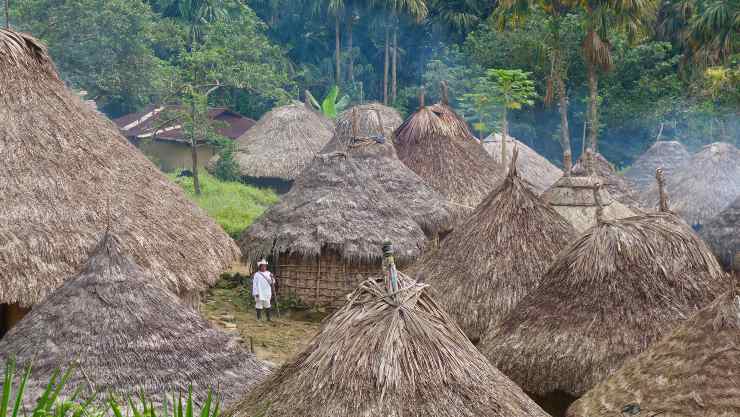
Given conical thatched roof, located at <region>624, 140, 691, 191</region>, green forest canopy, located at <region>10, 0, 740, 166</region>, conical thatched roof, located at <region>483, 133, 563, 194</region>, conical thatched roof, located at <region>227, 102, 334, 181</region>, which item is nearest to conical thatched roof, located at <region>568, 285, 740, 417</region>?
green forest canopy, located at <region>10, 0, 740, 166</region>

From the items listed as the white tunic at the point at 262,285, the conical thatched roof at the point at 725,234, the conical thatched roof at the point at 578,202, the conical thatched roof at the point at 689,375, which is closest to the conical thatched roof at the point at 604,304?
the conical thatched roof at the point at 689,375

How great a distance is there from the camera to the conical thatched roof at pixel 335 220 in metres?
16.4

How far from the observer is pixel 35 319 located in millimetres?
8438

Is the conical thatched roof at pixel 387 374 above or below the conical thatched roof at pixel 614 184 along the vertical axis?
below

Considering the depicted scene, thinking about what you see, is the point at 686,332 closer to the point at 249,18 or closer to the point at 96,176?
the point at 96,176

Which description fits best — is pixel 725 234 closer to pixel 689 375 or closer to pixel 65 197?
pixel 65 197

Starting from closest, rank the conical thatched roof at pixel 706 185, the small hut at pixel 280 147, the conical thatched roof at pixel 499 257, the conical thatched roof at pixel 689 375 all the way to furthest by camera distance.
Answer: the conical thatched roof at pixel 689 375
the conical thatched roof at pixel 499 257
the conical thatched roof at pixel 706 185
the small hut at pixel 280 147

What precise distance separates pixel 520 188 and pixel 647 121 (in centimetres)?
2345

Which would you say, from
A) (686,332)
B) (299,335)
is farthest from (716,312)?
(299,335)

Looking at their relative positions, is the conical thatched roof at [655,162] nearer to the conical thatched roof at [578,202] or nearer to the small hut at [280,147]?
the small hut at [280,147]

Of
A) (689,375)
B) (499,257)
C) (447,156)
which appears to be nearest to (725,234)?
(447,156)

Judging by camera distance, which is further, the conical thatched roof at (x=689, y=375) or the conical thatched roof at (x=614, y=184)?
the conical thatched roof at (x=614, y=184)

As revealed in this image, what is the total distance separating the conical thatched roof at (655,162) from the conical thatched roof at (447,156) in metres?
7.80

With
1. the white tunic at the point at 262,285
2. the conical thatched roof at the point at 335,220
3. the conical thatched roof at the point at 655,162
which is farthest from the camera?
the conical thatched roof at the point at 655,162
